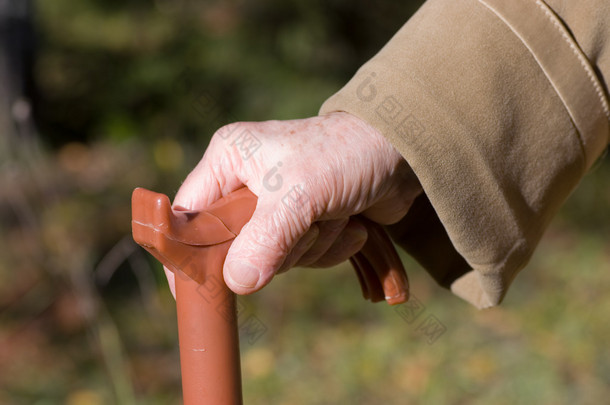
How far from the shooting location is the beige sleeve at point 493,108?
0.90 metres

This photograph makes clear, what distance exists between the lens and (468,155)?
2.99 ft

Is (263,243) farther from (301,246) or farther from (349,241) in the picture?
(349,241)

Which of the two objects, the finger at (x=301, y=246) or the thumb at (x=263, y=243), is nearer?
the thumb at (x=263, y=243)

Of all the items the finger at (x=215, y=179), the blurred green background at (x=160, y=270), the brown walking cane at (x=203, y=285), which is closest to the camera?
the brown walking cane at (x=203, y=285)

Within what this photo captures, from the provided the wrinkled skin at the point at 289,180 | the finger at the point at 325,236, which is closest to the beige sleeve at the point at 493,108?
the wrinkled skin at the point at 289,180

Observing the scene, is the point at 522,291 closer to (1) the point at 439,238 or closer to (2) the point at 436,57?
(1) the point at 439,238

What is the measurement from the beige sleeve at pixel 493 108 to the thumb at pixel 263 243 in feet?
0.57

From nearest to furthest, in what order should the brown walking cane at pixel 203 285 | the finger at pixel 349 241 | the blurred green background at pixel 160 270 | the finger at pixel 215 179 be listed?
the brown walking cane at pixel 203 285
the finger at pixel 215 179
the finger at pixel 349 241
the blurred green background at pixel 160 270

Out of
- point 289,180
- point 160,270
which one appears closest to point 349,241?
point 289,180

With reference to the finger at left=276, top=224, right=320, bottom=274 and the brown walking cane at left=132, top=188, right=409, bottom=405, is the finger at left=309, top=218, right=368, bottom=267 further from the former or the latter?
the brown walking cane at left=132, top=188, right=409, bottom=405

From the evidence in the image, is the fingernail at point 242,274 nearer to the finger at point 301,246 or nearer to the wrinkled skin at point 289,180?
the wrinkled skin at point 289,180

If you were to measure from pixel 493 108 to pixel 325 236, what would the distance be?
0.30 meters

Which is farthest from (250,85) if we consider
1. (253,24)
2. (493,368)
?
(493,368)

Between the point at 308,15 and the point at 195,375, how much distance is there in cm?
241
